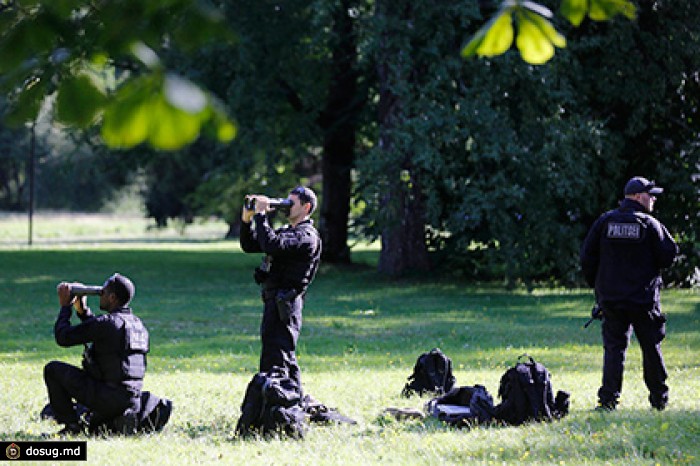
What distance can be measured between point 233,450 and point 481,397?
7.16 ft

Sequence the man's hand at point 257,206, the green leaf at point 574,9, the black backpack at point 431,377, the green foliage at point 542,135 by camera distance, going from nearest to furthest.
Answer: the green leaf at point 574,9
the man's hand at point 257,206
the black backpack at point 431,377
the green foliage at point 542,135

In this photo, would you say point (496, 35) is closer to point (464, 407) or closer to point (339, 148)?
point (464, 407)

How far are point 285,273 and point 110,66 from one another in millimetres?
5999

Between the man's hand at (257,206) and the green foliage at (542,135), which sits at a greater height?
the green foliage at (542,135)

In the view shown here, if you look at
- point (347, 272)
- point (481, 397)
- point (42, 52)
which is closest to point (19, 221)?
point (347, 272)

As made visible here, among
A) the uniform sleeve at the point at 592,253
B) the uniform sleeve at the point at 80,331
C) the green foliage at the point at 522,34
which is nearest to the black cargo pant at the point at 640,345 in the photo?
the uniform sleeve at the point at 592,253

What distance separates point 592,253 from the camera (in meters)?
9.59

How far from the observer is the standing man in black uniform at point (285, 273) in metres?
8.98

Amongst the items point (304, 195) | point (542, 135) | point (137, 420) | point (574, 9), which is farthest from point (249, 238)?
point (542, 135)

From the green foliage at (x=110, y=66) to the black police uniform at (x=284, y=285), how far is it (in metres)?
5.85

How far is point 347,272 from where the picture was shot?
29.7 meters

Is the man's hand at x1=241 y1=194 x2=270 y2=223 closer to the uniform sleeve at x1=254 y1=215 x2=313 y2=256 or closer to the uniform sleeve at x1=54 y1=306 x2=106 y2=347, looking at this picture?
the uniform sleeve at x1=254 y1=215 x2=313 y2=256

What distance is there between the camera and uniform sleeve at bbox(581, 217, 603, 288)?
31.3ft

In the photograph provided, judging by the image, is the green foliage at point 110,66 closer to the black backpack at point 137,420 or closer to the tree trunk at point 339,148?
the black backpack at point 137,420
